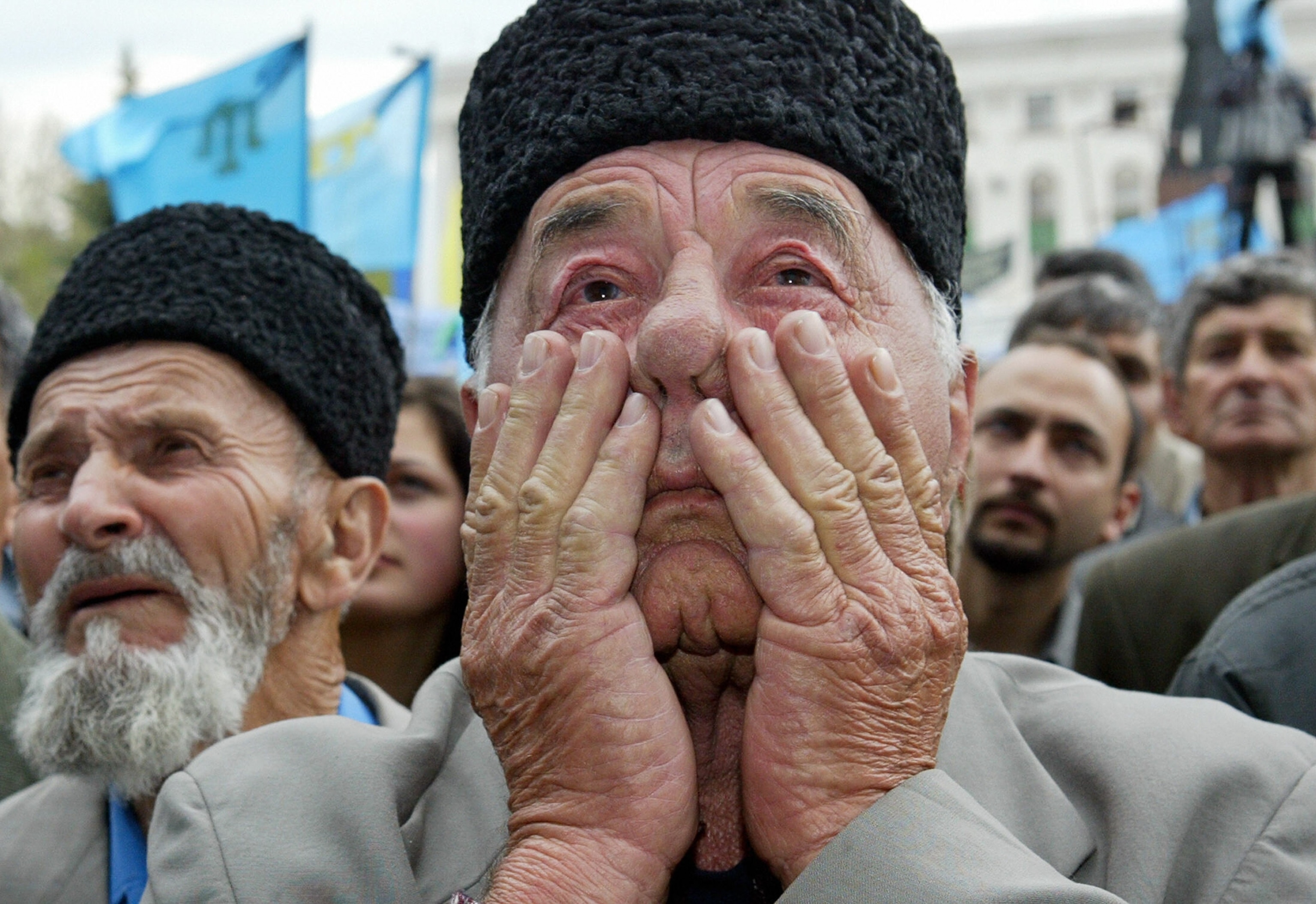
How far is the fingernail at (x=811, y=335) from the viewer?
2029mm

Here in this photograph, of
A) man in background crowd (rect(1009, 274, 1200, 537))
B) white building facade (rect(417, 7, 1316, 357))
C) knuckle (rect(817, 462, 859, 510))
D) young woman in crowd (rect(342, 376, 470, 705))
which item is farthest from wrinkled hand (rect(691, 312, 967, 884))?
white building facade (rect(417, 7, 1316, 357))

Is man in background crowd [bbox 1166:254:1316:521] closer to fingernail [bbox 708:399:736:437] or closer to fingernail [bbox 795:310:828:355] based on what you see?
fingernail [bbox 795:310:828:355]

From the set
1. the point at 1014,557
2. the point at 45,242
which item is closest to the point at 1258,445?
the point at 1014,557

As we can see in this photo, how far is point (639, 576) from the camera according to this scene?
82.3 inches

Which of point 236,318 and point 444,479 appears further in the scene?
point 444,479

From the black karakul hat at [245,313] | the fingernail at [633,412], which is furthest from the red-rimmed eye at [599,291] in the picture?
the black karakul hat at [245,313]

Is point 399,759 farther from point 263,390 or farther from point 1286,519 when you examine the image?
point 1286,519

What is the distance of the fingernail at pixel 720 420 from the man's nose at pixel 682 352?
2.4 inches

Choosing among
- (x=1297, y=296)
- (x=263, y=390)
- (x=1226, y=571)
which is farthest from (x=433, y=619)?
(x=1297, y=296)

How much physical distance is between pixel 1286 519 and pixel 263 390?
103 inches

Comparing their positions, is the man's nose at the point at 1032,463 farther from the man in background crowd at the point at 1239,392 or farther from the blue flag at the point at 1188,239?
the blue flag at the point at 1188,239

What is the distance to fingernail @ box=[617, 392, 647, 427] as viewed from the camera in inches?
80.1

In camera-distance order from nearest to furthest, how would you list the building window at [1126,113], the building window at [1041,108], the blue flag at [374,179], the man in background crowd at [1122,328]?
1. the man in background crowd at [1122,328]
2. the blue flag at [374,179]
3. the building window at [1126,113]
4. the building window at [1041,108]

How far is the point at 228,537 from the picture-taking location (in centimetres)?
318
